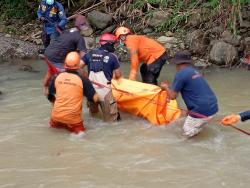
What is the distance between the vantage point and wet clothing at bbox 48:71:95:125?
22.7 ft

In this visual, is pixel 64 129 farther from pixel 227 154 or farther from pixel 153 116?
pixel 227 154

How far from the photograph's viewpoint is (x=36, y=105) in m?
8.76

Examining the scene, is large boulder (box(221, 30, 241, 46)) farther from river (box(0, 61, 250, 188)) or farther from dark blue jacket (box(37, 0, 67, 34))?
dark blue jacket (box(37, 0, 67, 34))

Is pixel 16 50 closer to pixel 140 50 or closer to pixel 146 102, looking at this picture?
pixel 140 50

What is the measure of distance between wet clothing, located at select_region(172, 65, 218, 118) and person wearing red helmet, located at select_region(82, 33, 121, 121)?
1277mm

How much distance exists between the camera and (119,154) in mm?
6742

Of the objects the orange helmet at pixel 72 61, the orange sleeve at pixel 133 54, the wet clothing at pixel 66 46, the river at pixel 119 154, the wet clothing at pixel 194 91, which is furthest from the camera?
the wet clothing at pixel 66 46

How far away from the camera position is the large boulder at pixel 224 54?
34.9ft

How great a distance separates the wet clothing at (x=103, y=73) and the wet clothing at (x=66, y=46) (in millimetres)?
750

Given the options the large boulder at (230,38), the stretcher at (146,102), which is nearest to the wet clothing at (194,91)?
the stretcher at (146,102)

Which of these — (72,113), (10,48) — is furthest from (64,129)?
(10,48)

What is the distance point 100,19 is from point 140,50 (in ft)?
14.1

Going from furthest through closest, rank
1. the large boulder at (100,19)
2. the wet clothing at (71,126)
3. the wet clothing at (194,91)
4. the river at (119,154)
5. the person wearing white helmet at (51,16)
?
the large boulder at (100,19) < the person wearing white helmet at (51,16) < the wet clothing at (71,126) < the wet clothing at (194,91) < the river at (119,154)

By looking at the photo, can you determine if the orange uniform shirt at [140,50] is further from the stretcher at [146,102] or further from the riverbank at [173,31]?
the riverbank at [173,31]
